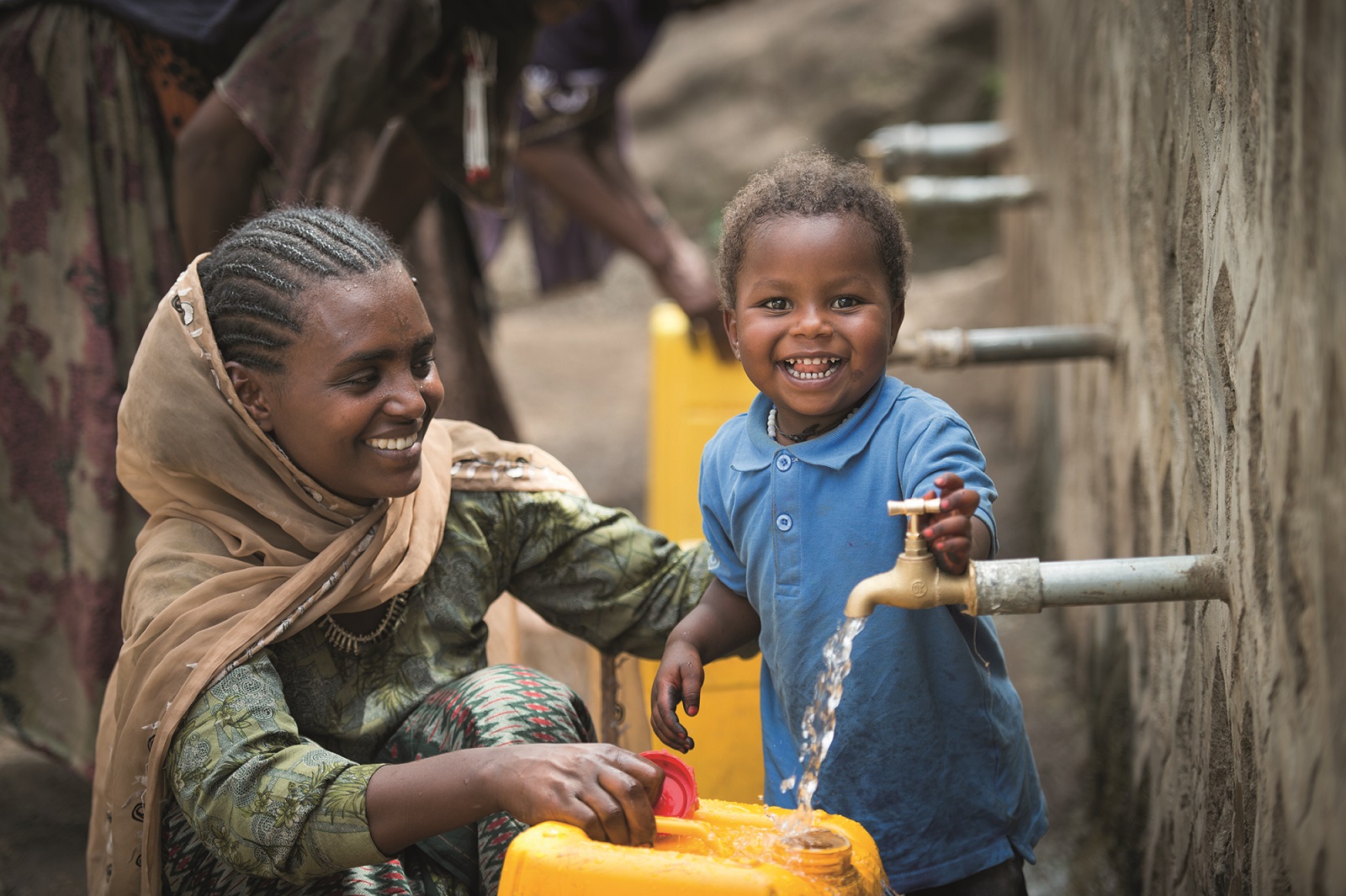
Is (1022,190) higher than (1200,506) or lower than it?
higher

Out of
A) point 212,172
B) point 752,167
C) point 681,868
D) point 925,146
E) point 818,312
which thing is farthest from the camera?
point 752,167

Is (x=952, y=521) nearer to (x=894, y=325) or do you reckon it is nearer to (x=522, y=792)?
(x=894, y=325)

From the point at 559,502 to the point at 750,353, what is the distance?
1.56 feet

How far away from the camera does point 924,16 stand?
7.84 meters

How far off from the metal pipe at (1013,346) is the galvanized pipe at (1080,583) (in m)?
1.07

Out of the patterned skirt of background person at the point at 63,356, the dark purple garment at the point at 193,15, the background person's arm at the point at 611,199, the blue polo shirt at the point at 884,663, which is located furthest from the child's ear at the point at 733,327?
the background person's arm at the point at 611,199

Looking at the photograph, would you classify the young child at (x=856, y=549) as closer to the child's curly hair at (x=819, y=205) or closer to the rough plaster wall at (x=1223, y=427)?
the child's curly hair at (x=819, y=205)

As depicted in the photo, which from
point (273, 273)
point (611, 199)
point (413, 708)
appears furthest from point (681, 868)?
point (611, 199)

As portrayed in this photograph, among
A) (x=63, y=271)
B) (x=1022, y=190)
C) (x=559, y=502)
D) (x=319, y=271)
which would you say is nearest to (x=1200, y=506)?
(x=559, y=502)

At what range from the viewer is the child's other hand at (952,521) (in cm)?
136

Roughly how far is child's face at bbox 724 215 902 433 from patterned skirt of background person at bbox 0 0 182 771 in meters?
1.49

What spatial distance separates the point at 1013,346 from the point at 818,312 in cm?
97

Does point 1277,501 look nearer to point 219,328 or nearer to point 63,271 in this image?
→ point 219,328

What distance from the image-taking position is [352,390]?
1.68 meters
